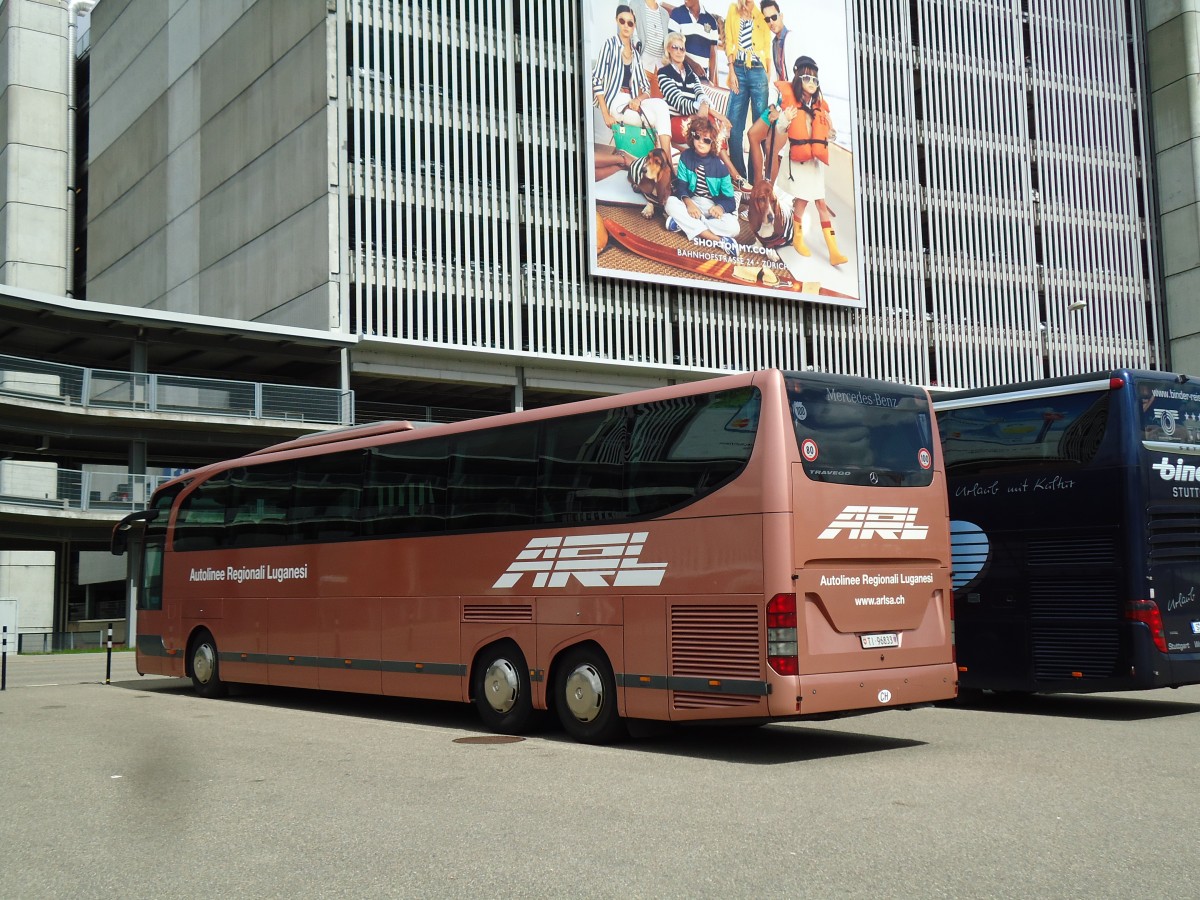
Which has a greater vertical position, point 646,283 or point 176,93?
point 176,93

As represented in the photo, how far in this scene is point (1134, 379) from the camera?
48.8 feet

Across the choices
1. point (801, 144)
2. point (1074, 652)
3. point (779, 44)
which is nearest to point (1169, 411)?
point (1074, 652)

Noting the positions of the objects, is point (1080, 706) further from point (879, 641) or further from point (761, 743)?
point (879, 641)

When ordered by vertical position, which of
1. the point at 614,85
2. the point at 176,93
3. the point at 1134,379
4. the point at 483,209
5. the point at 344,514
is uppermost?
the point at 176,93

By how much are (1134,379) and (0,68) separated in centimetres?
6919

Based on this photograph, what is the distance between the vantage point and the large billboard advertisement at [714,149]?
48688 millimetres

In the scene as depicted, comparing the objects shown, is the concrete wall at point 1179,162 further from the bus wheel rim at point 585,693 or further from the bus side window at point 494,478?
the bus wheel rim at point 585,693

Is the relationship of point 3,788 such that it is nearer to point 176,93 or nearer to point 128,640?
point 128,640

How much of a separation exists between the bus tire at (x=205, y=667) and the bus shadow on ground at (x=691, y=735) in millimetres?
1140

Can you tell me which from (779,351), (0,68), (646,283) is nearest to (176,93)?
(0,68)

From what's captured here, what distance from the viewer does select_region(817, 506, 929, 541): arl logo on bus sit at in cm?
1181

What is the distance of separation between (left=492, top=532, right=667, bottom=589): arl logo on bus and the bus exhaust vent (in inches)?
9.7

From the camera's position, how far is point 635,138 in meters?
48.7

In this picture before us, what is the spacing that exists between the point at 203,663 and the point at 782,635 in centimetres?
1156
